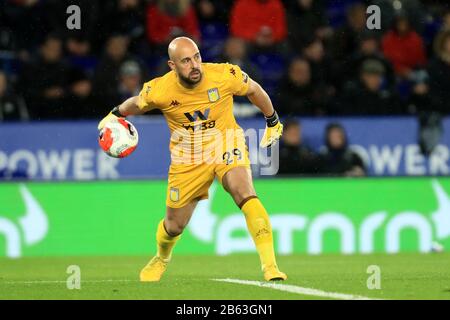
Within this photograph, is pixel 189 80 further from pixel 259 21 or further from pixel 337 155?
pixel 259 21

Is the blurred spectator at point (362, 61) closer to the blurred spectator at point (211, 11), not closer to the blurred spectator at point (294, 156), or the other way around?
the blurred spectator at point (294, 156)

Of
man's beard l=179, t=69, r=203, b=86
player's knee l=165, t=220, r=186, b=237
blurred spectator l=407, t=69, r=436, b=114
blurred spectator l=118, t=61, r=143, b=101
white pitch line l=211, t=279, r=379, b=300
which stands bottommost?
white pitch line l=211, t=279, r=379, b=300

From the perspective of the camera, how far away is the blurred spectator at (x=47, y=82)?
1512 centimetres

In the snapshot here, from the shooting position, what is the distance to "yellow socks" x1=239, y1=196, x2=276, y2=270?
29.8ft

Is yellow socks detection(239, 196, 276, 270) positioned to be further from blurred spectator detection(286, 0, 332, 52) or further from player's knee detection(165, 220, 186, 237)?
blurred spectator detection(286, 0, 332, 52)

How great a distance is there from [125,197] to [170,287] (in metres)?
5.19

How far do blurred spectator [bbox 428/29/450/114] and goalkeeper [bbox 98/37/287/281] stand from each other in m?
6.59

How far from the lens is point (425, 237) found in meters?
14.1

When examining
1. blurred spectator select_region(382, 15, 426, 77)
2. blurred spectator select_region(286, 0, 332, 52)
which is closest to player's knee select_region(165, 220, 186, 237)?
blurred spectator select_region(286, 0, 332, 52)

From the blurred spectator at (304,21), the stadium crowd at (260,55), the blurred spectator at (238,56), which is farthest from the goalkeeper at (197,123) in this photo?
the blurred spectator at (304,21)

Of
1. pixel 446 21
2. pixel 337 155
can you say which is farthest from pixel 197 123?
pixel 446 21

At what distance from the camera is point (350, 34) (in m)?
16.4

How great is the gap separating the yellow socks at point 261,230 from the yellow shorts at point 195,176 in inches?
18.4
